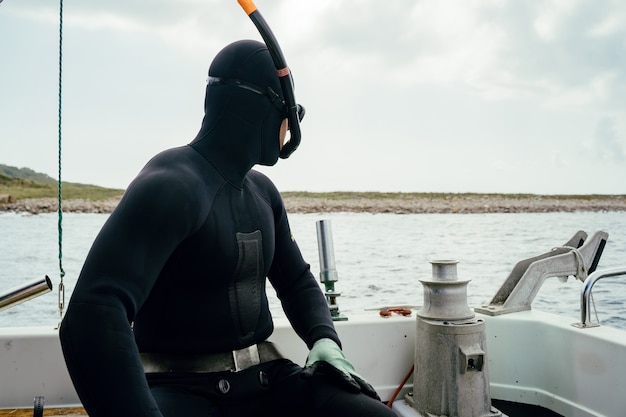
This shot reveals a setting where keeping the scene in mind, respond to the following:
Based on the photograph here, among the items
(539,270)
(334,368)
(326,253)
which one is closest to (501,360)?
(539,270)

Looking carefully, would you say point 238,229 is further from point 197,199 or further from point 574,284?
point 574,284

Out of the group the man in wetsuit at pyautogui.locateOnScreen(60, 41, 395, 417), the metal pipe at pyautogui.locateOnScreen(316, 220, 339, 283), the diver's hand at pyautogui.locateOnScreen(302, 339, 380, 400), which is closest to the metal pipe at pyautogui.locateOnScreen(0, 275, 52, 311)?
the man in wetsuit at pyautogui.locateOnScreen(60, 41, 395, 417)

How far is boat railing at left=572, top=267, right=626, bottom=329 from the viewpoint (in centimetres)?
230

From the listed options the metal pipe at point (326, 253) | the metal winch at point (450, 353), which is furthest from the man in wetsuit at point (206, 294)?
the metal pipe at point (326, 253)

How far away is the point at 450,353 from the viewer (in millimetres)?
2312

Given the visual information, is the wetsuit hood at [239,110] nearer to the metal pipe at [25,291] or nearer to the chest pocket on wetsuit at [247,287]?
the chest pocket on wetsuit at [247,287]

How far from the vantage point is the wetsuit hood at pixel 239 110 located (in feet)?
5.32

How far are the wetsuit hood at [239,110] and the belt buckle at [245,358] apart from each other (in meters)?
0.45

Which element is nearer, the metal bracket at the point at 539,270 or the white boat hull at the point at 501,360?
the white boat hull at the point at 501,360

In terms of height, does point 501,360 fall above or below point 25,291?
below

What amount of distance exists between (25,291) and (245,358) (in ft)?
2.33

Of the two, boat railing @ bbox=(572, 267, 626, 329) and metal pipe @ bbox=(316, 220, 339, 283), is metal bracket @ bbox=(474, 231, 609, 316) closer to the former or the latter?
boat railing @ bbox=(572, 267, 626, 329)

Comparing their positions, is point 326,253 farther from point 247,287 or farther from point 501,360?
point 247,287

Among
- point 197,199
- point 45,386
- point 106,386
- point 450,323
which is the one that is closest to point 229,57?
point 197,199
